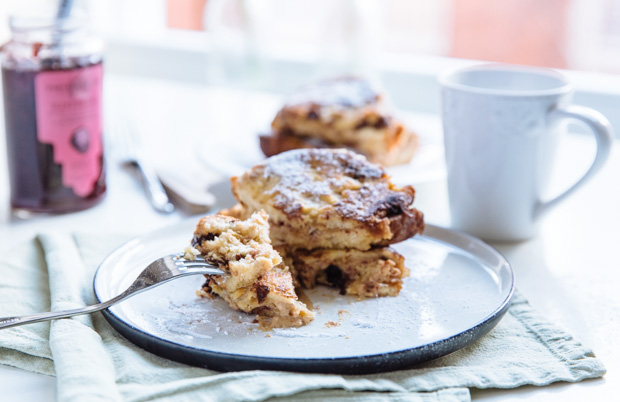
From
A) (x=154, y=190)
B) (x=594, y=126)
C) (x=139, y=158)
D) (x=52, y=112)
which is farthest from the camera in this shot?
(x=139, y=158)

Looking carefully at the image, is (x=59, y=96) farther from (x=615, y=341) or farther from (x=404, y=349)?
(x=615, y=341)

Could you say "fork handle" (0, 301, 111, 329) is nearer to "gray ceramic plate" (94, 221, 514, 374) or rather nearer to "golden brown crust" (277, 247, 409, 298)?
"gray ceramic plate" (94, 221, 514, 374)

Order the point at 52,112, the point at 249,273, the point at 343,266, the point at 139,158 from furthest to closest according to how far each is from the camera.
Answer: the point at 139,158
the point at 52,112
the point at 343,266
the point at 249,273

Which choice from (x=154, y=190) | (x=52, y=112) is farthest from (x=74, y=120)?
(x=154, y=190)

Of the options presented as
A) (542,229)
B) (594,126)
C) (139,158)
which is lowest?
(542,229)

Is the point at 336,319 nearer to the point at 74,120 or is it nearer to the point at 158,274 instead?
the point at 158,274

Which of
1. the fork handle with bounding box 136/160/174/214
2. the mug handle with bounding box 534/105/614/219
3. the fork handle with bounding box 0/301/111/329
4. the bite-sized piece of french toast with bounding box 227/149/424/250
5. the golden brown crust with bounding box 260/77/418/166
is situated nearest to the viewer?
the fork handle with bounding box 0/301/111/329

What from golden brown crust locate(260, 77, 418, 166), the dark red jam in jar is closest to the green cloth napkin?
the dark red jam in jar
